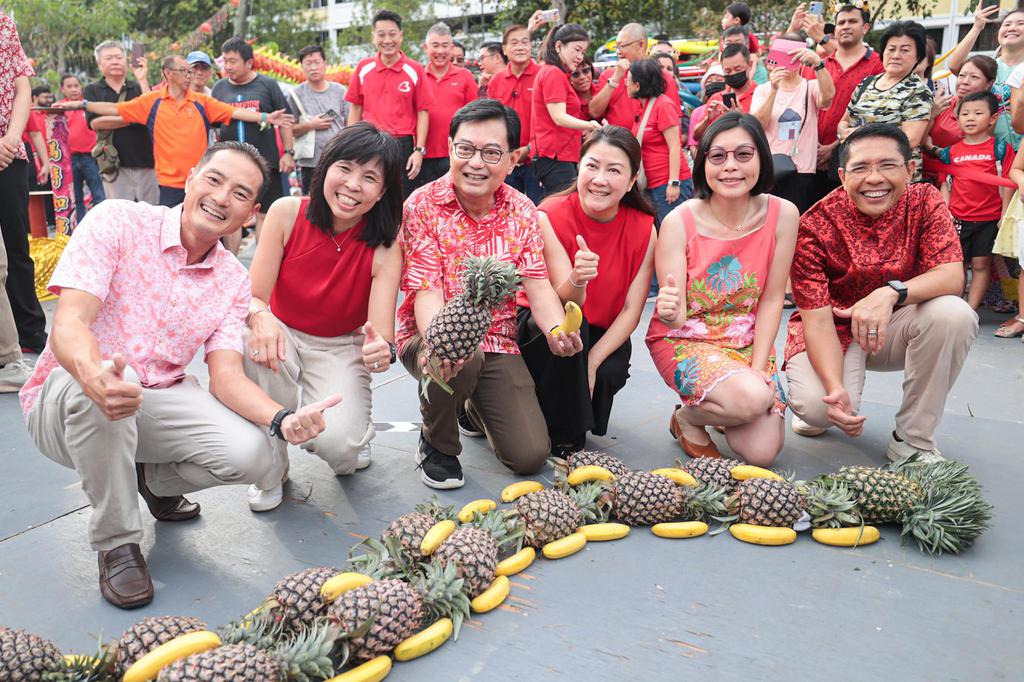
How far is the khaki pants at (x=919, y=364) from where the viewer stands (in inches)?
128

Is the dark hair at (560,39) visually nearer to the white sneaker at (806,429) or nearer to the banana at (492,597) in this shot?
the white sneaker at (806,429)

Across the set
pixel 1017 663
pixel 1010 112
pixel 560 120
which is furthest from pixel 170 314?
pixel 1010 112

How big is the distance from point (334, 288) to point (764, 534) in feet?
6.02

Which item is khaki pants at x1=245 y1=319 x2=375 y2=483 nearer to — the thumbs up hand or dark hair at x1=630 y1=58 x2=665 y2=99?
the thumbs up hand

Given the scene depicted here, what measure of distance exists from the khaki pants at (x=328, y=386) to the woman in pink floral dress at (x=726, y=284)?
127cm

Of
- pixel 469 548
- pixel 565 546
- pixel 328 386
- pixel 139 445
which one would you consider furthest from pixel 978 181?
pixel 139 445

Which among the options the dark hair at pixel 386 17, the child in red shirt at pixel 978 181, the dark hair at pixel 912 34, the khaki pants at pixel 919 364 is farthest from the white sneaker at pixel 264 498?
the child in red shirt at pixel 978 181

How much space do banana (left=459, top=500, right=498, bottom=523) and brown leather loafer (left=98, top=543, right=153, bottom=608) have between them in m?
0.97

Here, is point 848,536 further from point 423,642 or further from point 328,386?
point 328,386

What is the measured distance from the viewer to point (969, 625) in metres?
2.28

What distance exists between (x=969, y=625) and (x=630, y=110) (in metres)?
5.19

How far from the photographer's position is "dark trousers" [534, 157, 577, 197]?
22.0 ft

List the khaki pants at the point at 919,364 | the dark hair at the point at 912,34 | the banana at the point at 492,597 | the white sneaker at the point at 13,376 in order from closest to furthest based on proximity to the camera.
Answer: the banana at the point at 492,597, the khaki pants at the point at 919,364, the white sneaker at the point at 13,376, the dark hair at the point at 912,34

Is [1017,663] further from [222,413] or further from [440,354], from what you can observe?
[222,413]
